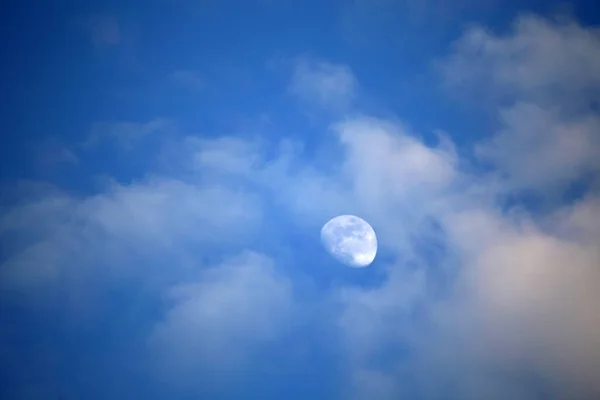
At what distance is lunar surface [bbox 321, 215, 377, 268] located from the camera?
1187 centimetres

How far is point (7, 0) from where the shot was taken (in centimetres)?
1128

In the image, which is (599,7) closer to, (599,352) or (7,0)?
(599,352)

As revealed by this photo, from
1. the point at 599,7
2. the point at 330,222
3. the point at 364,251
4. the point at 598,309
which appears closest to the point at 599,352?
the point at 598,309

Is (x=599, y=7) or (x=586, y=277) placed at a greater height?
(x=599, y=7)

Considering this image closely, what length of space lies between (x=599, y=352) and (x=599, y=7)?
22.2 ft

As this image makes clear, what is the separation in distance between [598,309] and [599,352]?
33.4 inches

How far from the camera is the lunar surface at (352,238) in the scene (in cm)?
1187

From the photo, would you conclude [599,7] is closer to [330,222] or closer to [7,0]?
[330,222]

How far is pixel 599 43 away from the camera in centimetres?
1148

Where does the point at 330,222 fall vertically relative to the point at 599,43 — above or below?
below

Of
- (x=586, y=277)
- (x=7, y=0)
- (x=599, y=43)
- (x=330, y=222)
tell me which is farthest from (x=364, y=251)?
(x=7, y=0)

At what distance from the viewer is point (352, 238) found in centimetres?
1184

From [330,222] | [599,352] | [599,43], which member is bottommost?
[599,352]

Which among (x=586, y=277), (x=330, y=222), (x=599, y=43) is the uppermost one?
(x=599, y=43)
